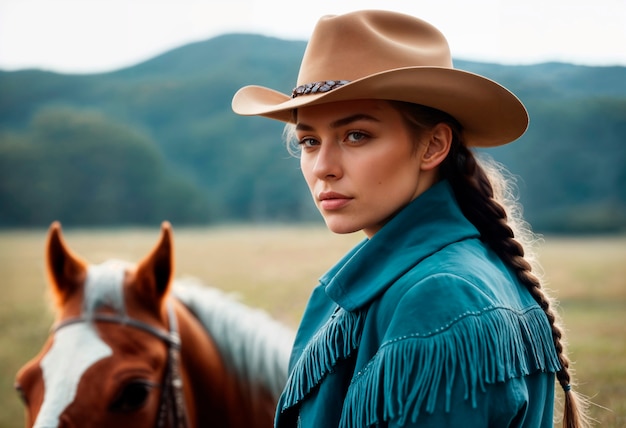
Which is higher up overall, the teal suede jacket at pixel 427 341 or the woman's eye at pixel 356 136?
the woman's eye at pixel 356 136

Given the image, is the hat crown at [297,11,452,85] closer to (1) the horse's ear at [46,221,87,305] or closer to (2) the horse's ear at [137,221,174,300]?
(2) the horse's ear at [137,221,174,300]

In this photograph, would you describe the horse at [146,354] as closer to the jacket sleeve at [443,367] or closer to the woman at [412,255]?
the woman at [412,255]

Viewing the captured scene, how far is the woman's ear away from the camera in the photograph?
1.46 metres

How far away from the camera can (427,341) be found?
3.58ft

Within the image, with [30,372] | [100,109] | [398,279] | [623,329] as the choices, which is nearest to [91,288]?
[30,372]

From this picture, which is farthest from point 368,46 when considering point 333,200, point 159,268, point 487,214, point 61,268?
point 61,268

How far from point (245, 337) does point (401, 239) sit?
5.34 feet

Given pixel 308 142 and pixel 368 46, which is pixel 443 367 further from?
pixel 368 46

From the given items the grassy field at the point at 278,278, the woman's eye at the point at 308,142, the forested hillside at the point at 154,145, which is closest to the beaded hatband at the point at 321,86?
the woman's eye at the point at 308,142

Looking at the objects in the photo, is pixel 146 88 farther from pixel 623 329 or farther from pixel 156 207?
pixel 623 329

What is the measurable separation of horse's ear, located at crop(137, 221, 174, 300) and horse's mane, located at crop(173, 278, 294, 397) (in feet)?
1.39

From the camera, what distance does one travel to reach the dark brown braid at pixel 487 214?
1.46 metres

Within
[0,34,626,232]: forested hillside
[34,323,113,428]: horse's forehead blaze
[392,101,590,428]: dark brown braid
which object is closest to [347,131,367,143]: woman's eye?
[392,101,590,428]: dark brown braid

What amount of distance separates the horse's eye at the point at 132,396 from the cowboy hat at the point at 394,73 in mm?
1365
